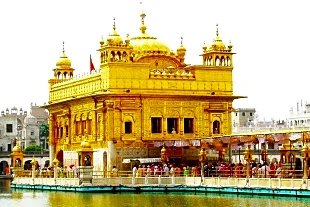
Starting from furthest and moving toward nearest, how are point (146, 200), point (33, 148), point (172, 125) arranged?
point (33, 148)
point (172, 125)
point (146, 200)

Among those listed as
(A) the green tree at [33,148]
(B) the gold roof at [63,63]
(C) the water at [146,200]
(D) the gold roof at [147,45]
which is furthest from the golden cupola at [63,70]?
(A) the green tree at [33,148]

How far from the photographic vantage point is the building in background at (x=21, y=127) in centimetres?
7644

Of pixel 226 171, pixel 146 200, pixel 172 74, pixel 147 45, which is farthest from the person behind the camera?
pixel 147 45

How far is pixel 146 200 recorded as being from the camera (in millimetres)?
29172

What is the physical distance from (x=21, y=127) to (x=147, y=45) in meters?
40.3

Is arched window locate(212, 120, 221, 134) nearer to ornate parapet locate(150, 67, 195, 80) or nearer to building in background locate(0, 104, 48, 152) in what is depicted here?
ornate parapet locate(150, 67, 195, 80)

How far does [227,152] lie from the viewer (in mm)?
41406

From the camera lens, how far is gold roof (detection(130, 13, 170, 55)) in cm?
4097

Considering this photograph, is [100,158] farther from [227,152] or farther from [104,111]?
[227,152]

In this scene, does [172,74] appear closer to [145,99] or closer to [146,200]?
[145,99]

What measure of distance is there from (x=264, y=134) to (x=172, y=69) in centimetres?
882

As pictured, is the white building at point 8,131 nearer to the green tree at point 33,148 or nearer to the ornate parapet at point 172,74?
the green tree at point 33,148

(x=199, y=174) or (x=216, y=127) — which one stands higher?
(x=216, y=127)

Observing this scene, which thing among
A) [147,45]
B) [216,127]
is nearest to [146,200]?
[216,127]
